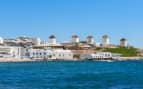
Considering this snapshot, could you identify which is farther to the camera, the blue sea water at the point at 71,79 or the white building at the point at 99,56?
the white building at the point at 99,56

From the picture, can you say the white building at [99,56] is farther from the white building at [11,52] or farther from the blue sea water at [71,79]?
the blue sea water at [71,79]

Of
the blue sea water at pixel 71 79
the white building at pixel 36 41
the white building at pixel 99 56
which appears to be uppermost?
the white building at pixel 36 41

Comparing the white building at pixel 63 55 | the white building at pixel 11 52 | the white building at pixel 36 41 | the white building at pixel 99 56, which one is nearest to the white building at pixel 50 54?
the white building at pixel 63 55

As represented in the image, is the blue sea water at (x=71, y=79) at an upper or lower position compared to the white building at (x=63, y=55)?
lower

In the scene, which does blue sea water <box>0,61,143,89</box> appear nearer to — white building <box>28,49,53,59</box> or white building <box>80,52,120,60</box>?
white building <box>28,49,53,59</box>

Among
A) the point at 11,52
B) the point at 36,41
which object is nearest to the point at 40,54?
the point at 11,52

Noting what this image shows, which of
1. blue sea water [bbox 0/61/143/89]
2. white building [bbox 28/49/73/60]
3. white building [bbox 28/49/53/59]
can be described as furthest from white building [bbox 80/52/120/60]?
blue sea water [bbox 0/61/143/89]

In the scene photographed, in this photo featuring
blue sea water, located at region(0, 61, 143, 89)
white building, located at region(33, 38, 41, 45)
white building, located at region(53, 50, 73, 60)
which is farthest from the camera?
white building, located at region(33, 38, 41, 45)

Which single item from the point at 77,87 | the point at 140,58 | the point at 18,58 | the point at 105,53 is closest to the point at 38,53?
the point at 18,58

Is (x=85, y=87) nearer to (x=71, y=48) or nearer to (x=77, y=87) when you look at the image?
(x=77, y=87)

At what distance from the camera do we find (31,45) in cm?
19000

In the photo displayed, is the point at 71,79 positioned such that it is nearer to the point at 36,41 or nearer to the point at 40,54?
the point at 40,54

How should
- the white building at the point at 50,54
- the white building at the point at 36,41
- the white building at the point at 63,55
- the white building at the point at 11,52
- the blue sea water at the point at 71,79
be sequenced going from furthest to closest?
1. the white building at the point at 36,41
2. the white building at the point at 63,55
3. the white building at the point at 50,54
4. the white building at the point at 11,52
5. the blue sea water at the point at 71,79

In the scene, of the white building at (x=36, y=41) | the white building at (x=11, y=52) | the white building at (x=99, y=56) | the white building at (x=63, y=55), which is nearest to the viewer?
the white building at (x=11, y=52)
